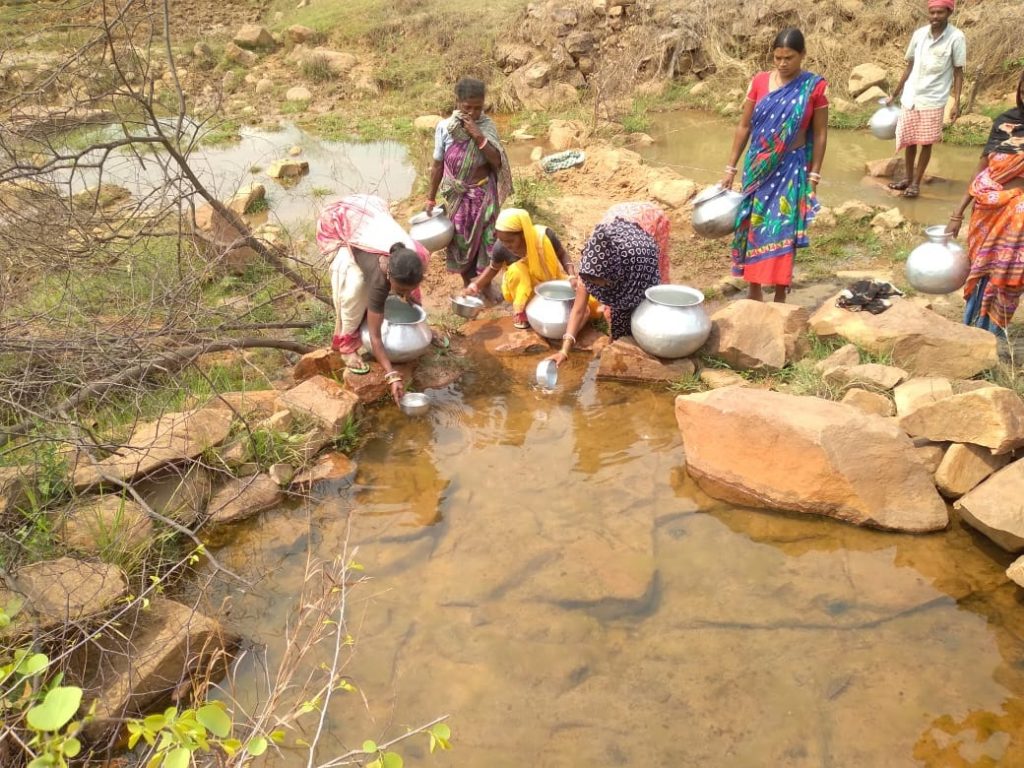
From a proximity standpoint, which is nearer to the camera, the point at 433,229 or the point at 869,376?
the point at 869,376

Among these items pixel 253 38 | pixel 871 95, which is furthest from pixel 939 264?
pixel 253 38

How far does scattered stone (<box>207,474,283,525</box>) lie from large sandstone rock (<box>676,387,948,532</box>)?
6.59 ft

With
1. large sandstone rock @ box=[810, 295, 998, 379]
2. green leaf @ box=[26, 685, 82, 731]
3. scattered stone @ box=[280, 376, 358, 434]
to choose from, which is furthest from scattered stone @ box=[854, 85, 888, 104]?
green leaf @ box=[26, 685, 82, 731]

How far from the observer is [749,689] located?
248 centimetres

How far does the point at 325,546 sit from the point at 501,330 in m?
2.01

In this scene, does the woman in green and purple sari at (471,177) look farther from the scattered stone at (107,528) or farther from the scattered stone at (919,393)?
the scattered stone at (107,528)

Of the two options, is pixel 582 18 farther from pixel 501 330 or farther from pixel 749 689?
pixel 749 689

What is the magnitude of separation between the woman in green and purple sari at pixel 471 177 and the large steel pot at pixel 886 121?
3.67m

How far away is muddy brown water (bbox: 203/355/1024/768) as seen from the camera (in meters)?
2.36

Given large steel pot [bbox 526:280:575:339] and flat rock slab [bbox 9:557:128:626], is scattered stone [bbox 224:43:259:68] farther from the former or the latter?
flat rock slab [bbox 9:557:128:626]

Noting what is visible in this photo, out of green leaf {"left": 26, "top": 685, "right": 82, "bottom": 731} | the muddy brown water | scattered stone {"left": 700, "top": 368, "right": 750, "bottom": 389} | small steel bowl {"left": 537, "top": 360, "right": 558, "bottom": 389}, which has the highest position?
green leaf {"left": 26, "top": 685, "right": 82, "bottom": 731}

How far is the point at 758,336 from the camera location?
4.07 m

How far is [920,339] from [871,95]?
22.1 ft

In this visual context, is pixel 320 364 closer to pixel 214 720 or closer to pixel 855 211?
pixel 214 720
